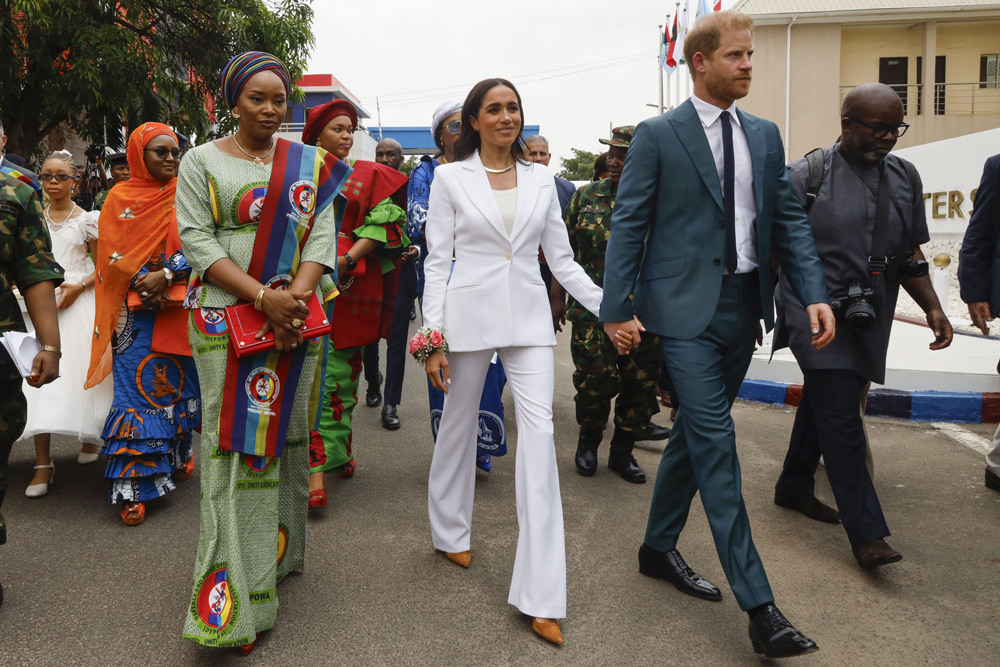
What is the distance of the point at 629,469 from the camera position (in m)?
5.08

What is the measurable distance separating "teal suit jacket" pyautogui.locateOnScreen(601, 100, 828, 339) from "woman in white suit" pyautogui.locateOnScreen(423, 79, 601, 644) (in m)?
0.30

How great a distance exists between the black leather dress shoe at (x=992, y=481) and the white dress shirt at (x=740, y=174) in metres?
2.47

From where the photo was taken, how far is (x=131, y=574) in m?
3.65

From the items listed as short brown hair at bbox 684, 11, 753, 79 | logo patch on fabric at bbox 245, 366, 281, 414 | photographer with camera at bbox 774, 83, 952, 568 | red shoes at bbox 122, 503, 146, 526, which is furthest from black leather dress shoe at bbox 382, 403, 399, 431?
short brown hair at bbox 684, 11, 753, 79

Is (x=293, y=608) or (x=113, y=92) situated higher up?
(x=113, y=92)

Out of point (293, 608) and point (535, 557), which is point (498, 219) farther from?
point (293, 608)

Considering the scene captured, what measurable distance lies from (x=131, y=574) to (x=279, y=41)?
35.5 ft

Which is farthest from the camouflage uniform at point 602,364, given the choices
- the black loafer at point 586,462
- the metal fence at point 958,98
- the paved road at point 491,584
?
the metal fence at point 958,98

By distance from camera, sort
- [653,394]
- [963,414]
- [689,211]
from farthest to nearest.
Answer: [963,414]
[653,394]
[689,211]

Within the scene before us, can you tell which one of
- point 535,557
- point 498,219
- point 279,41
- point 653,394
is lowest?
point 535,557

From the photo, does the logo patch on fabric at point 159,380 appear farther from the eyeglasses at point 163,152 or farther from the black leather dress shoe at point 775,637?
the black leather dress shoe at point 775,637

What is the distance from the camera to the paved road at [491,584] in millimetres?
2975

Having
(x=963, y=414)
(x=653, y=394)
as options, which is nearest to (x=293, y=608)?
(x=653, y=394)

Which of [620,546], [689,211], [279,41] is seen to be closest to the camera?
[689,211]
